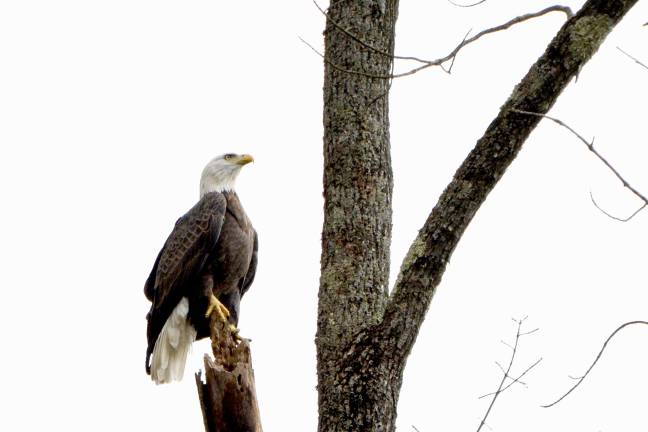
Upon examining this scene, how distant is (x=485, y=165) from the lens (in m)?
3.65

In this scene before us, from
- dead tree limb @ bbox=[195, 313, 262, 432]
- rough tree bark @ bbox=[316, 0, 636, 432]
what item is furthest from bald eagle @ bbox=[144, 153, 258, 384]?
rough tree bark @ bbox=[316, 0, 636, 432]

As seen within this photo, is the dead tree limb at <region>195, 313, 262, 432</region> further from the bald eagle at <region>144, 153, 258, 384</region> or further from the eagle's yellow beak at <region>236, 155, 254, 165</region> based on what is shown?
the eagle's yellow beak at <region>236, 155, 254, 165</region>

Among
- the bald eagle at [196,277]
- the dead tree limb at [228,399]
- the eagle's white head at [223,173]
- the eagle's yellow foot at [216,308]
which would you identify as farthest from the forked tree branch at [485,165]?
the eagle's white head at [223,173]

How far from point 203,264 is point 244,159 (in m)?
1.01

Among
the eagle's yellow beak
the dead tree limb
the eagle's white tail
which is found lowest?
the dead tree limb

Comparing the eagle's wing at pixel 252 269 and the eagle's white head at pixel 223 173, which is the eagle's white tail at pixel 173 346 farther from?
the eagle's white head at pixel 223 173

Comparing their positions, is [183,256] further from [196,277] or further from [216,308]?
[216,308]

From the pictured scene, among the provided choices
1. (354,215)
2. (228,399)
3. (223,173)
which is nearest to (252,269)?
(223,173)

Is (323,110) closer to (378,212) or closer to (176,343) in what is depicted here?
(378,212)

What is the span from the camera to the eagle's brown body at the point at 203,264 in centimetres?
737

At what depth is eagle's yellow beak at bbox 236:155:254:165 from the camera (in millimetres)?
7957

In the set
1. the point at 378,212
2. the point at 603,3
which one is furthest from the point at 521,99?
the point at 378,212

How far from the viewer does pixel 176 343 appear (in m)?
7.53

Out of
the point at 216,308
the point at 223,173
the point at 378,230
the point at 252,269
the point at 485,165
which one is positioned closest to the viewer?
the point at 485,165
